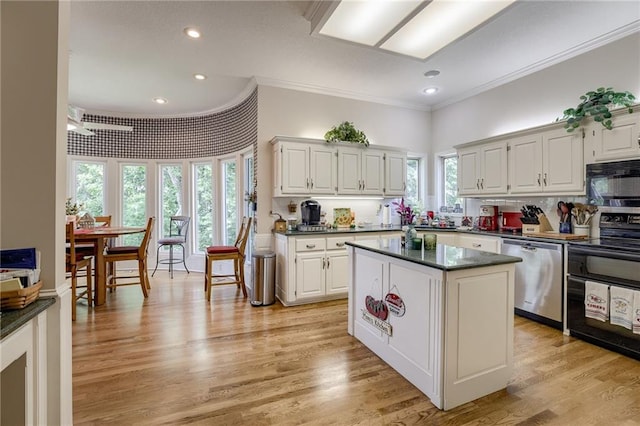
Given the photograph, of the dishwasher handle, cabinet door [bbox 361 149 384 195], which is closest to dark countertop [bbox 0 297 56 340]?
cabinet door [bbox 361 149 384 195]

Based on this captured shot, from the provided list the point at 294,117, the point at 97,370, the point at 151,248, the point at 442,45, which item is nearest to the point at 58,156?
the point at 97,370

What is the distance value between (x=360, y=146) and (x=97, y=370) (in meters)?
3.82

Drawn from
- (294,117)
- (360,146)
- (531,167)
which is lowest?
(531,167)

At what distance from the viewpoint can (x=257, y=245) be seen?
423 cm

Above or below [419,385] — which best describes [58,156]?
above

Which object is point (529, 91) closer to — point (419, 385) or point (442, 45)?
point (442, 45)

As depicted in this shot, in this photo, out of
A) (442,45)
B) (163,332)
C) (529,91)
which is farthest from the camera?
(529,91)

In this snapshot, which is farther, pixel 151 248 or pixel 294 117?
pixel 151 248

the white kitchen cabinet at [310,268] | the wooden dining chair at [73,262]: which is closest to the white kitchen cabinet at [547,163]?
the white kitchen cabinet at [310,268]

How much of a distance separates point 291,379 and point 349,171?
2.91 meters

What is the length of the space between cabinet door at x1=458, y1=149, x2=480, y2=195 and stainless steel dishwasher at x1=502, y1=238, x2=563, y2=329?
105cm

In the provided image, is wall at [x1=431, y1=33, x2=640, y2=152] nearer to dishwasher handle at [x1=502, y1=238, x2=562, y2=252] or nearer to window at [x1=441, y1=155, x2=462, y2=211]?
window at [x1=441, y1=155, x2=462, y2=211]

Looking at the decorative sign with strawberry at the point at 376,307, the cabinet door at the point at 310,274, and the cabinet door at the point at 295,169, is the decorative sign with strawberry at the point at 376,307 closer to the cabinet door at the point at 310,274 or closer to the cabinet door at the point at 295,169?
the cabinet door at the point at 310,274

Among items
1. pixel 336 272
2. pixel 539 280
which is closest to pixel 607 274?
pixel 539 280
